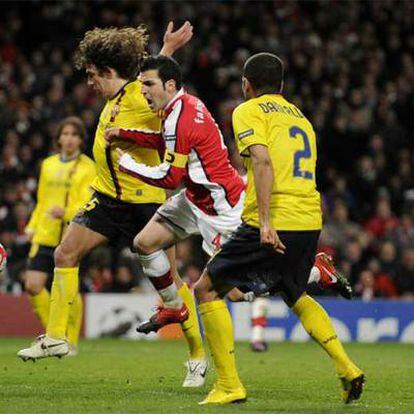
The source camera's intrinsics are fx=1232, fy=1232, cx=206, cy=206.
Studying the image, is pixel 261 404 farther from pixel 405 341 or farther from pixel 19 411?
pixel 405 341

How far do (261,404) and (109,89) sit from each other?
2.99 metres

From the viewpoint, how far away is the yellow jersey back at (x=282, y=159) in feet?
25.2

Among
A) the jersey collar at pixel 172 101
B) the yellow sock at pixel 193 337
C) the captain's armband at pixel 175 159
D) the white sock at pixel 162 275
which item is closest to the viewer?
the captain's armband at pixel 175 159

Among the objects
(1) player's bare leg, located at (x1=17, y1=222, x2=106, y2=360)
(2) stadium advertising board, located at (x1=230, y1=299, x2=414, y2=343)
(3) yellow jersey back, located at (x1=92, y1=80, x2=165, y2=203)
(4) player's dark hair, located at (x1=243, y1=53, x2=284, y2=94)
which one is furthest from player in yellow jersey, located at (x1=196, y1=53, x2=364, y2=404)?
(2) stadium advertising board, located at (x1=230, y1=299, x2=414, y2=343)

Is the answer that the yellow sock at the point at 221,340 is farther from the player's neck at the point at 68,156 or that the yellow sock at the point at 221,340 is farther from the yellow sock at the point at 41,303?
the player's neck at the point at 68,156

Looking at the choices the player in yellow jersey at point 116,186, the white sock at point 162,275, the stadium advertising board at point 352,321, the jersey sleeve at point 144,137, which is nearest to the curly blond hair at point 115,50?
the player in yellow jersey at point 116,186

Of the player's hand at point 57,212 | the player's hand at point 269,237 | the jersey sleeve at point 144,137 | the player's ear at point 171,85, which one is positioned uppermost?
the player's ear at point 171,85

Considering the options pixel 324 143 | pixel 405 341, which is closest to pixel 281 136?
pixel 405 341

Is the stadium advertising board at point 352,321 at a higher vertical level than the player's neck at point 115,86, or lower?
lower

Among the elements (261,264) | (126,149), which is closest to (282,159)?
(261,264)

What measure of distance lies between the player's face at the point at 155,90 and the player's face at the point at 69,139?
4.11m

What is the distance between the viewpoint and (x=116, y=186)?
31.1 feet

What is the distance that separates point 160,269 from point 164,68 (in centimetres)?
153

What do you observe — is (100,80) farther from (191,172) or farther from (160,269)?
(160,269)
